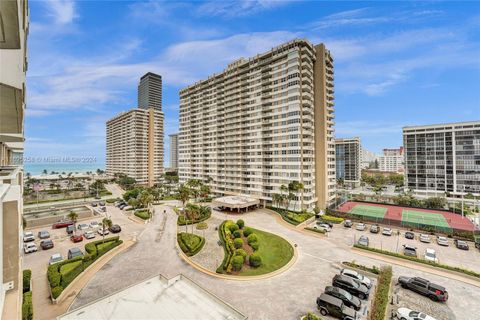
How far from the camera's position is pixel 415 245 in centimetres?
3950

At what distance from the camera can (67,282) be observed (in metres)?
26.2

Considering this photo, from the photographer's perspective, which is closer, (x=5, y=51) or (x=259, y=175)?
(x=5, y=51)

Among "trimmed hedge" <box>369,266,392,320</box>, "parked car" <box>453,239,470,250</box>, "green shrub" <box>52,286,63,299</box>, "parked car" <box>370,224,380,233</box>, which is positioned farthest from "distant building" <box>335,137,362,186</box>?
"green shrub" <box>52,286,63,299</box>

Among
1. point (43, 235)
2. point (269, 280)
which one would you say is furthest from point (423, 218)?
point (43, 235)

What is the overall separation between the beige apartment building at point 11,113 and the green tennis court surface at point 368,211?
6836 cm

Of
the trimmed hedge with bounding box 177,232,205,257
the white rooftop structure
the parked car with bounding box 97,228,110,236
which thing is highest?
the white rooftop structure

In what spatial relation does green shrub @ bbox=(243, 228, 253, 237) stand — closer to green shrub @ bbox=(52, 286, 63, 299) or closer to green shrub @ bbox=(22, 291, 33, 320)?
green shrub @ bbox=(52, 286, 63, 299)

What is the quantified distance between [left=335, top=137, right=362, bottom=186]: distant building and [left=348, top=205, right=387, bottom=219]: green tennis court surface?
69.4 metres

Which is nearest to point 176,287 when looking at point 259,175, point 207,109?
point 259,175

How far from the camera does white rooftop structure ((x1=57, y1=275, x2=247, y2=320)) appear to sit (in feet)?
50.2

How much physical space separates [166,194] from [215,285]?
7374 centimetres

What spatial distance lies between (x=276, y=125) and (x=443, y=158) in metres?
79.3

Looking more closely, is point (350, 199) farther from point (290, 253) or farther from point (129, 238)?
point (129, 238)

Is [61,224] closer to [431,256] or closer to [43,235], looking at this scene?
[43,235]
